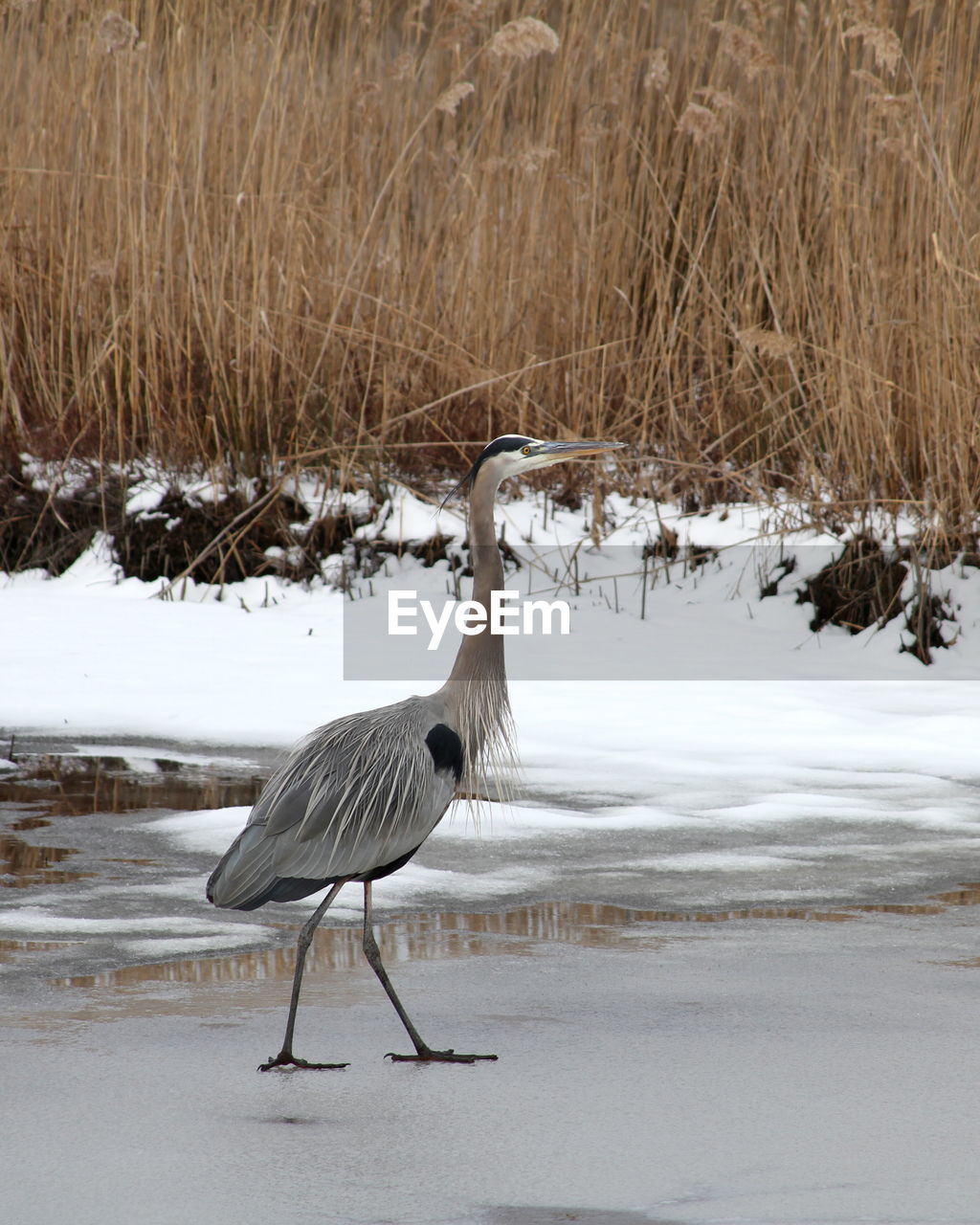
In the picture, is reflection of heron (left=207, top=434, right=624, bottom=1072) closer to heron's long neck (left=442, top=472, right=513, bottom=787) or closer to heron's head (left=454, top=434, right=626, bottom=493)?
heron's long neck (left=442, top=472, right=513, bottom=787)

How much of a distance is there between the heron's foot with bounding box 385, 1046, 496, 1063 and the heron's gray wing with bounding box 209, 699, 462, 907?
0.33 meters

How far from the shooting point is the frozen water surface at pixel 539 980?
2309mm

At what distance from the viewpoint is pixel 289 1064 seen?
8.86 ft

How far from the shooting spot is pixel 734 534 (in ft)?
23.7

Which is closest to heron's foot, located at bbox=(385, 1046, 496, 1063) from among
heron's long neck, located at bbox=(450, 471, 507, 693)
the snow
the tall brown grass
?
the snow

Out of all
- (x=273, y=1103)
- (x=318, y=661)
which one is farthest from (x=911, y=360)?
(x=273, y=1103)

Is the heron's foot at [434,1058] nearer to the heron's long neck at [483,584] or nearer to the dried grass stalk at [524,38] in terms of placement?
the heron's long neck at [483,584]

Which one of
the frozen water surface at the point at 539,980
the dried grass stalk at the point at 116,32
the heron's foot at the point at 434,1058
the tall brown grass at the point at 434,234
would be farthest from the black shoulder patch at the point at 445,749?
the dried grass stalk at the point at 116,32

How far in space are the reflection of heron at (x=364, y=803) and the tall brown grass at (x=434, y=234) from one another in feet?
12.1

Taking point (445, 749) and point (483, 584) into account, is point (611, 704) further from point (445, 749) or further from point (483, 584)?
point (445, 749)

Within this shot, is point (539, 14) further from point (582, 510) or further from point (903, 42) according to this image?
point (582, 510)

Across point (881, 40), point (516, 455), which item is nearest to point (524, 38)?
point (881, 40)

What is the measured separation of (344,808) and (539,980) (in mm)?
532

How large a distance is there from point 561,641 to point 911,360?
5.67 feet
